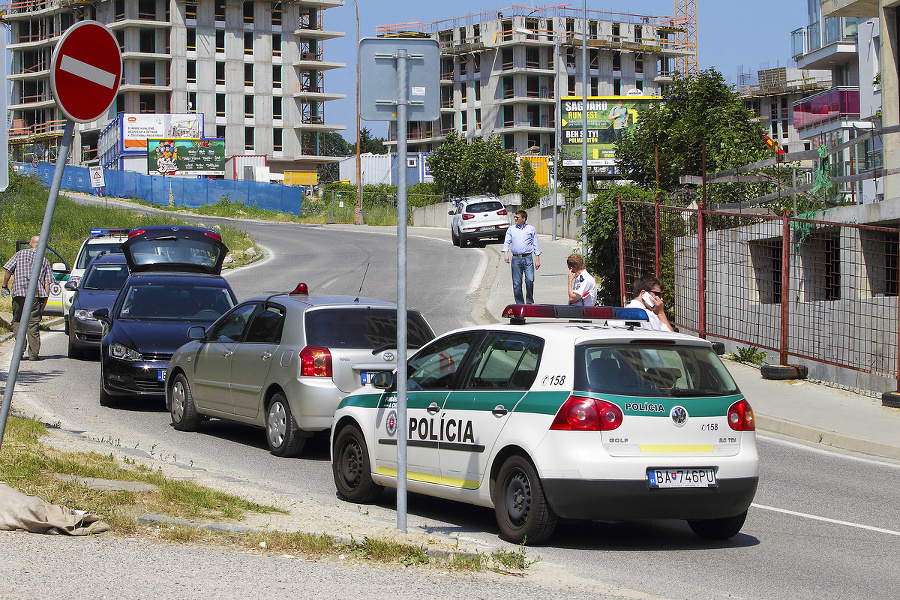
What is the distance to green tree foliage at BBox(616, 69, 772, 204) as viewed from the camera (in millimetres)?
35322

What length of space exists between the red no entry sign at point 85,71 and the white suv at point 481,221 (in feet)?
117

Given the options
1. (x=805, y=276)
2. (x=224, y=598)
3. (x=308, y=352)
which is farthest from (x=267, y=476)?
(x=805, y=276)

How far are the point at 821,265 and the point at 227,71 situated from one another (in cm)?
8858

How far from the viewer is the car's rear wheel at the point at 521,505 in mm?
6809

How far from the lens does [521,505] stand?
23.0 feet

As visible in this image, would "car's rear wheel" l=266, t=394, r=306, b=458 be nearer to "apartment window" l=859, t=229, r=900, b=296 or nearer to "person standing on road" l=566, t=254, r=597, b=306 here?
"person standing on road" l=566, t=254, r=597, b=306

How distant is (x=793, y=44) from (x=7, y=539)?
162 feet

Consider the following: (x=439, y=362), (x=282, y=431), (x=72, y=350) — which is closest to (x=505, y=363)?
(x=439, y=362)

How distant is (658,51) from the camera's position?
119 meters

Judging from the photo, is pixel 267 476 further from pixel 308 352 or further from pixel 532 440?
pixel 532 440

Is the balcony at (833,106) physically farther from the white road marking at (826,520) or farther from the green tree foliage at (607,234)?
the white road marking at (826,520)

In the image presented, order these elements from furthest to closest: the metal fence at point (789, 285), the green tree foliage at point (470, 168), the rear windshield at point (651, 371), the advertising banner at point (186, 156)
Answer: the green tree foliage at point (470, 168) < the advertising banner at point (186, 156) < the metal fence at point (789, 285) < the rear windshield at point (651, 371)

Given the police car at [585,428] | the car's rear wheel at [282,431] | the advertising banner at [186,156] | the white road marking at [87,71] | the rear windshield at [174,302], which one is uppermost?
the advertising banner at [186,156]

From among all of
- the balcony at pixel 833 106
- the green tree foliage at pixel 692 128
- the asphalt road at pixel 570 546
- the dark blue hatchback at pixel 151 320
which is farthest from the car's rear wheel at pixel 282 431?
the balcony at pixel 833 106
